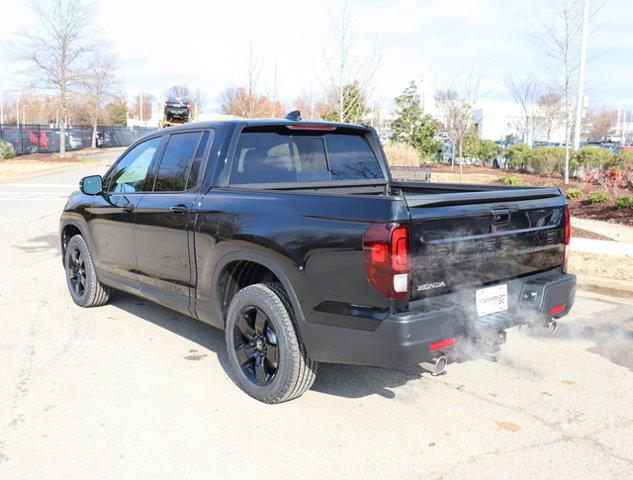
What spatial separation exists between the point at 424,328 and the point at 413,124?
24.9 metres

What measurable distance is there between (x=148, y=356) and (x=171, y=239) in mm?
977

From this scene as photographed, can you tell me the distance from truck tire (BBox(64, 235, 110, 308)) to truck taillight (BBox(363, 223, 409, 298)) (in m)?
3.73

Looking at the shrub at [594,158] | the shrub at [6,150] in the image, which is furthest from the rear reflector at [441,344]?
the shrub at [6,150]

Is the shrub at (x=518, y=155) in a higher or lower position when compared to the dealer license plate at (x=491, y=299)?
higher

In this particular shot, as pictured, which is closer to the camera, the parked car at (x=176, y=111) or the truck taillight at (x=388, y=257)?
the truck taillight at (x=388, y=257)

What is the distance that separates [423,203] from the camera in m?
3.33

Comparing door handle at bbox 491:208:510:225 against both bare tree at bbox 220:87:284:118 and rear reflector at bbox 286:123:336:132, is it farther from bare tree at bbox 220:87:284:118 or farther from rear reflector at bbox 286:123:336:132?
bare tree at bbox 220:87:284:118

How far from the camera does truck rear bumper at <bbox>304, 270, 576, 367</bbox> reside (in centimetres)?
325

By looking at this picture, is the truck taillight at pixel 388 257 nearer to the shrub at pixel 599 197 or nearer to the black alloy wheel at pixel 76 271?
the black alloy wheel at pixel 76 271

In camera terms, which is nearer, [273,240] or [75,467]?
[75,467]

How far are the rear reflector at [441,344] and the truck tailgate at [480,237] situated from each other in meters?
0.27

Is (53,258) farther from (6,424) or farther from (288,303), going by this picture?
(288,303)

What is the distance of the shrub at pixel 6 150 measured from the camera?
33156mm

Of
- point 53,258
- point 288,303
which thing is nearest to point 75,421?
point 288,303
